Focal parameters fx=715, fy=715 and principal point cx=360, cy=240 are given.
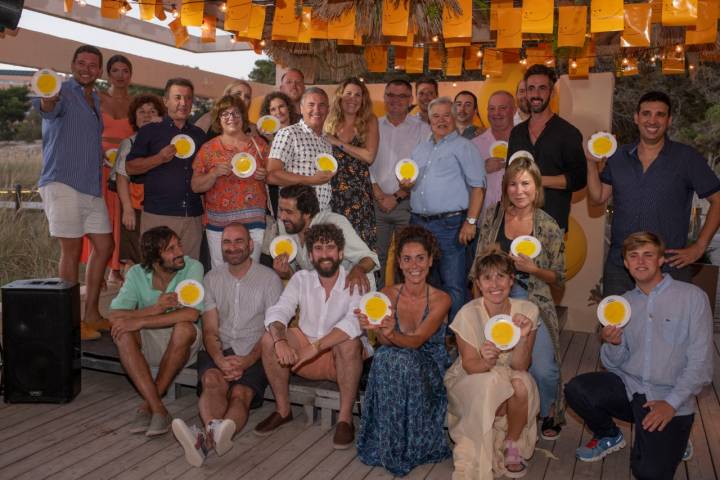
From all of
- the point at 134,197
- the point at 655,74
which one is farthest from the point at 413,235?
Answer: the point at 655,74

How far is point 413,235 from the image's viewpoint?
3.71m

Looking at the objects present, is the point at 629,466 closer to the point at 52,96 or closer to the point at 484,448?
the point at 484,448

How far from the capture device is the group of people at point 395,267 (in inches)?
136

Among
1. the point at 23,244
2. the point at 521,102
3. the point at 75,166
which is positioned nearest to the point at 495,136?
the point at 521,102

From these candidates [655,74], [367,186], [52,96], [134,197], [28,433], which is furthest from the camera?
[655,74]

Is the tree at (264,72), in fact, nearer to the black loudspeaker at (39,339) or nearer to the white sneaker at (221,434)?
the black loudspeaker at (39,339)

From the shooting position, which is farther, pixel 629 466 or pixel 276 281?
pixel 276 281

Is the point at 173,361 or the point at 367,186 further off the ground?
the point at 367,186

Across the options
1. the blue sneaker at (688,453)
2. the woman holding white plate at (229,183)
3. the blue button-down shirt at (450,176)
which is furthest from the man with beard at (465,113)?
the blue sneaker at (688,453)

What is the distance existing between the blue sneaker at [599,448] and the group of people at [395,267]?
1 cm

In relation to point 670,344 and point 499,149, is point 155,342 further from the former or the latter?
point 670,344

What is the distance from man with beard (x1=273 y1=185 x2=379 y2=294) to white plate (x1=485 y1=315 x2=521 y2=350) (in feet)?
3.02

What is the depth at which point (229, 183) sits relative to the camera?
4516mm

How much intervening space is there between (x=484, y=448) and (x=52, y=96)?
128 inches
